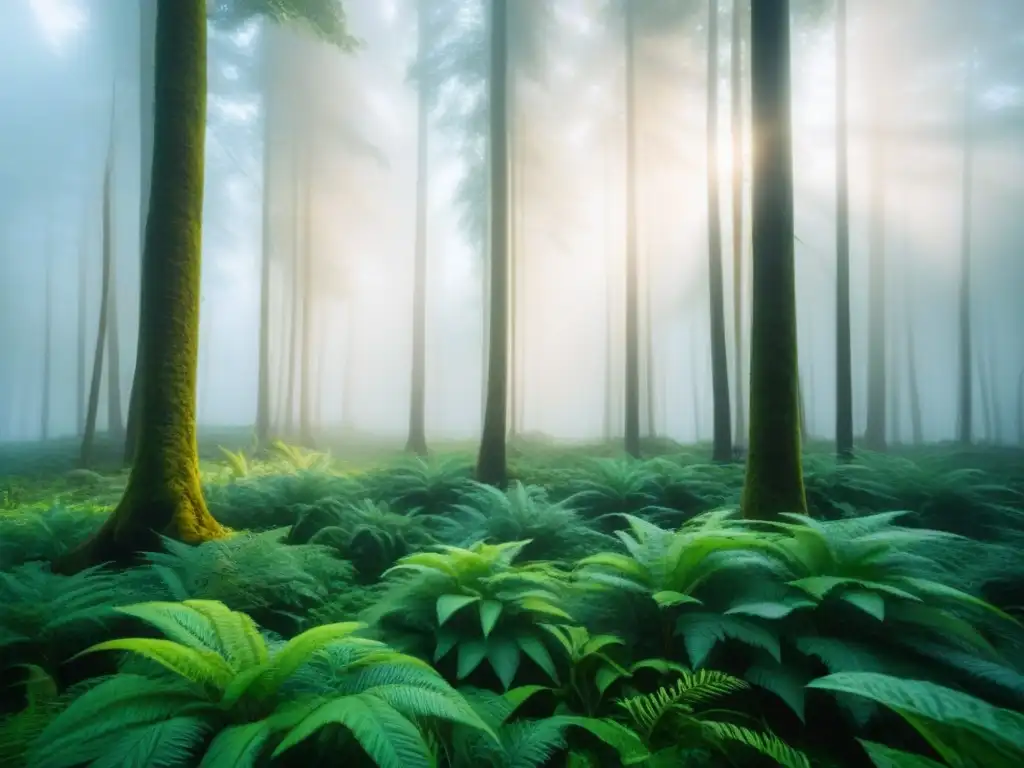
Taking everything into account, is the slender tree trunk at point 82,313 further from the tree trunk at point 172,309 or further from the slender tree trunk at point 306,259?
the tree trunk at point 172,309

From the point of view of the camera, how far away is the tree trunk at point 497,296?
9336 mm

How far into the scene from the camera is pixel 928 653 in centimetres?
256

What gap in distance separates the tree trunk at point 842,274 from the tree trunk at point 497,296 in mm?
7929

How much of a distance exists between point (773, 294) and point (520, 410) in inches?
879

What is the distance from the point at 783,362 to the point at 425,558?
414cm

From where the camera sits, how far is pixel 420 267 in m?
17.1

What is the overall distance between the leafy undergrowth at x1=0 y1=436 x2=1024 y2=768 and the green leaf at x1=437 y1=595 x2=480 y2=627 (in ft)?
0.07

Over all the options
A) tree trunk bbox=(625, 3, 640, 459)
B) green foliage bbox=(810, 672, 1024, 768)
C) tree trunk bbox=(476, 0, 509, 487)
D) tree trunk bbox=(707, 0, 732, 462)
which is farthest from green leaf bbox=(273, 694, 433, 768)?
tree trunk bbox=(625, 3, 640, 459)

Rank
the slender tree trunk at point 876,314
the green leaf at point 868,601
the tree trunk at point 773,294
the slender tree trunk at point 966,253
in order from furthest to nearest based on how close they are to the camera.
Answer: the slender tree trunk at point 966,253, the slender tree trunk at point 876,314, the tree trunk at point 773,294, the green leaf at point 868,601

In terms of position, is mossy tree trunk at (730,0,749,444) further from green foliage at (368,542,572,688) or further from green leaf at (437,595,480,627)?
green leaf at (437,595,480,627)

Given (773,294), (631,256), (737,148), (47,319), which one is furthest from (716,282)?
(47,319)

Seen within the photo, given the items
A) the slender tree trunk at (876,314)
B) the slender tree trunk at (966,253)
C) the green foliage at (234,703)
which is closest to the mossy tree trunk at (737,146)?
the slender tree trunk at (876,314)

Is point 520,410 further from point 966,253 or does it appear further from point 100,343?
point 966,253

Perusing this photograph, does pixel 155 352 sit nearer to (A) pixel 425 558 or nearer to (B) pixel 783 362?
(A) pixel 425 558
